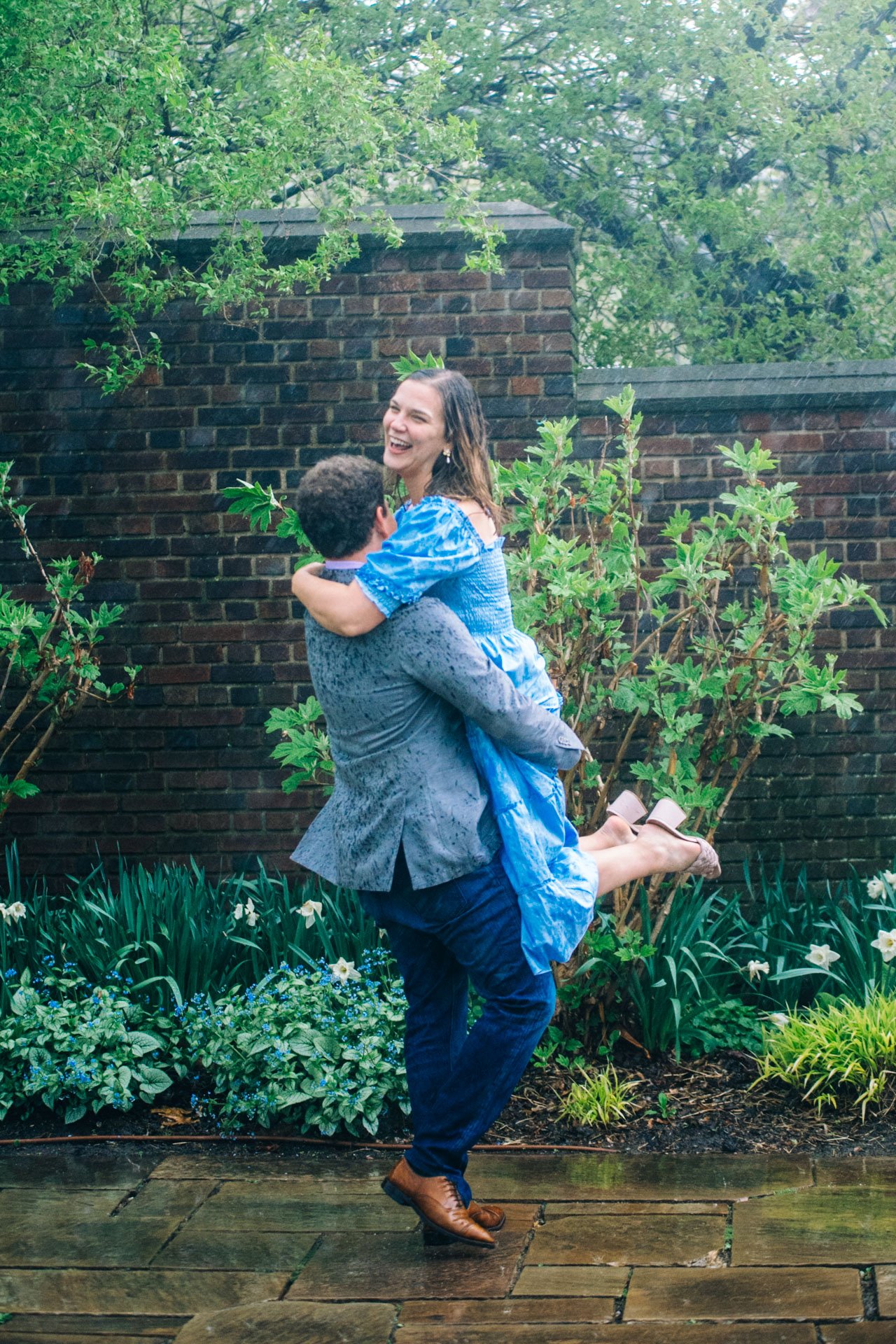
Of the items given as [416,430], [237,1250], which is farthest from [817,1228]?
[416,430]

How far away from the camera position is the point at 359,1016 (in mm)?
3707

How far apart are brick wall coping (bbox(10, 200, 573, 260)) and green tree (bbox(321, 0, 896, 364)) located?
213 cm

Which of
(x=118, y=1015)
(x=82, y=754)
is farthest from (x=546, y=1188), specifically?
(x=82, y=754)

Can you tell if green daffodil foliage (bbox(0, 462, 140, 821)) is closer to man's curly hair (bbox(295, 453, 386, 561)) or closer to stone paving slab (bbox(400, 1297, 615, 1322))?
man's curly hair (bbox(295, 453, 386, 561))

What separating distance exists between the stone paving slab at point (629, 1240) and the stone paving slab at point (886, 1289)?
0.33m

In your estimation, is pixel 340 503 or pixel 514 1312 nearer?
pixel 514 1312

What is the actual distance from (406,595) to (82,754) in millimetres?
2953

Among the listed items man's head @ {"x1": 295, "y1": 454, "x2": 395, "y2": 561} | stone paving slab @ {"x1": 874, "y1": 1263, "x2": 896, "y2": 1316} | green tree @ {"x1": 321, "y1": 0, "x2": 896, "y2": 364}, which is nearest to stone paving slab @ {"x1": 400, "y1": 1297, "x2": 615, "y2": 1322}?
stone paving slab @ {"x1": 874, "y1": 1263, "x2": 896, "y2": 1316}

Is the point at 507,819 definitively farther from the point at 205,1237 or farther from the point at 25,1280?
the point at 25,1280

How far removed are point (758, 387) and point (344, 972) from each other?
2.68m

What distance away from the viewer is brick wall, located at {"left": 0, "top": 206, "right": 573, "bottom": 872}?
494 centimetres

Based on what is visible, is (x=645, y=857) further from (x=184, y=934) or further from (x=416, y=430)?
(x=184, y=934)

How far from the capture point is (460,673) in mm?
2555

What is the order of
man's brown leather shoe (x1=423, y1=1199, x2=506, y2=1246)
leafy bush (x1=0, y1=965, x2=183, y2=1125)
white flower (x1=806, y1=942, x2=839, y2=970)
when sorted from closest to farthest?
man's brown leather shoe (x1=423, y1=1199, x2=506, y2=1246) < leafy bush (x1=0, y1=965, x2=183, y2=1125) < white flower (x1=806, y1=942, x2=839, y2=970)
